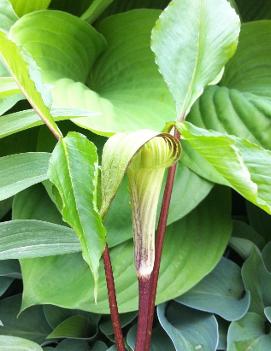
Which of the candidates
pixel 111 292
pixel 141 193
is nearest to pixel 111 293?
pixel 111 292

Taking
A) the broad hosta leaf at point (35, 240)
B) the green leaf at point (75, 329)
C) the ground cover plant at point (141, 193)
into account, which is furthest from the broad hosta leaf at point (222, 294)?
the broad hosta leaf at point (35, 240)

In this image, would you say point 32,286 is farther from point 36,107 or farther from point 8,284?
point 36,107

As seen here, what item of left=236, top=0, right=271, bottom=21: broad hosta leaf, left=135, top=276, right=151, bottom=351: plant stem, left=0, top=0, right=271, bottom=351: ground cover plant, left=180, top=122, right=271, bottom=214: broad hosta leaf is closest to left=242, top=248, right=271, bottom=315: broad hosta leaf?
left=0, top=0, right=271, bottom=351: ground cover plant

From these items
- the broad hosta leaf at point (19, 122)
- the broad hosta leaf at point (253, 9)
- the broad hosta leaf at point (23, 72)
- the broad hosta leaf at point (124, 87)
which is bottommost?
the broad hosta leaf at point (253, 9)

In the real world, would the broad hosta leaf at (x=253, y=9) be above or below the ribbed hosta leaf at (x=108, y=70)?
below

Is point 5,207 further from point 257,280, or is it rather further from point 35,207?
point 257,280

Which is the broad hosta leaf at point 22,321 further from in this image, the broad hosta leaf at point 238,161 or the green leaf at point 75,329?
the broad hosta leaf at point 238,161
